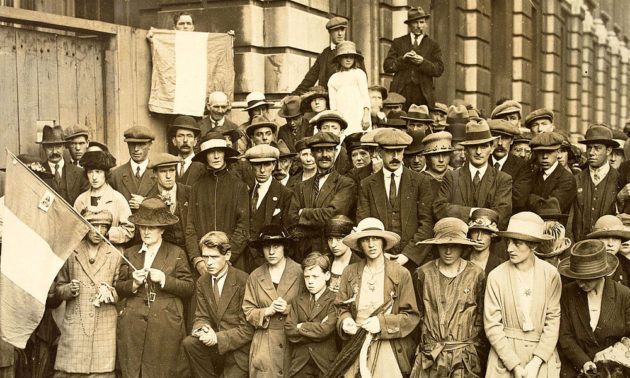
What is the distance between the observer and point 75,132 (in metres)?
9.56

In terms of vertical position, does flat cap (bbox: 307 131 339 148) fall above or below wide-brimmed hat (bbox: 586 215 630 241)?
above

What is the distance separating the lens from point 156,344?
7.92 m

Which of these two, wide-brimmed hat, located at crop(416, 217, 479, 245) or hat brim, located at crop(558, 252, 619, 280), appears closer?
hat brim, located at crop(558, 252, 619, 280)

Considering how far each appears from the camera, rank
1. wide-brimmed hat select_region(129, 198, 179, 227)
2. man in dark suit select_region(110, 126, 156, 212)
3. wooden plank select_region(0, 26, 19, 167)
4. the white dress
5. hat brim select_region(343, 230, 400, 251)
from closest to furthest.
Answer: hat brim select_region(343, 230, 400, 251) < wide-brimmed hat select_region(129, 198, 179, 227) < man in dark suit select_region(110, 126, 156, 212) < wooden plank select_region(0, 26, 19, 167) < the white dress

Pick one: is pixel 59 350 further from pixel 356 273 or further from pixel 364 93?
pixel 364 93

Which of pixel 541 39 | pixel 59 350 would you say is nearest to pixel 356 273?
pixel 59 350

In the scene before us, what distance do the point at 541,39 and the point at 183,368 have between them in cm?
2079

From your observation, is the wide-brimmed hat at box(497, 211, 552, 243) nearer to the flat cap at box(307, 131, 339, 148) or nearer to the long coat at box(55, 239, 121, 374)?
the flat cap at box(307, 131, 339, 148)

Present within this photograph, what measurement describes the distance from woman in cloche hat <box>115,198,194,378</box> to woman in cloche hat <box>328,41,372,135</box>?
351 cm

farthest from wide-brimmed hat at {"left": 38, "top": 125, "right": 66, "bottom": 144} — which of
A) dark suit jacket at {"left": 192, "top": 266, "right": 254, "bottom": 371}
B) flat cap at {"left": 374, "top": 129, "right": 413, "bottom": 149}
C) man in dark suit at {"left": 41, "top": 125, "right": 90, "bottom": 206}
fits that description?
flat cap at {"left": 374, "top": 129, "right": 413, "bottom": 149}

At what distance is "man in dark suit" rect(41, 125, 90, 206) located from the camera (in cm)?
894

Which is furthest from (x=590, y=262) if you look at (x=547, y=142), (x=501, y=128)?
(x=501, y=128)

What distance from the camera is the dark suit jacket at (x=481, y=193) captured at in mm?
8375

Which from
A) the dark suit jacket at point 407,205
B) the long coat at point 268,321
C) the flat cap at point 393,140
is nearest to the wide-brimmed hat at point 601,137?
the dark suit jacket at point 407,205
